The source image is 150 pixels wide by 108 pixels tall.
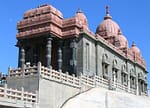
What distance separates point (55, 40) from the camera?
3903 centimetres

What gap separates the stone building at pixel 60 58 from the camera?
27.5 meters

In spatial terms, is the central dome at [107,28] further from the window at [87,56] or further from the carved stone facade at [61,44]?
the window at [87,56]

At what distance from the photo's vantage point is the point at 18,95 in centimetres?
2388

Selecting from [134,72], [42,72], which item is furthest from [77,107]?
[134,72]

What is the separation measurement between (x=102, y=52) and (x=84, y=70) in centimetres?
500

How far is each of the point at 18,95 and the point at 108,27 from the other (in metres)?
30.0

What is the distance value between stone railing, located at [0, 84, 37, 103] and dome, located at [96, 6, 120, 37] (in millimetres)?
27387

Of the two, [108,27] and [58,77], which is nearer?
[58,77]

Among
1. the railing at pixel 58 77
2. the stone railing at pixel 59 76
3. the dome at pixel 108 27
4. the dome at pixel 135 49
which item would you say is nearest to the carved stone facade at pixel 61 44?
the stone railing at pixel 59 76

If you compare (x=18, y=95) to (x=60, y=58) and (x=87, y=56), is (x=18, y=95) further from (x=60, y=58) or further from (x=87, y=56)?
(x=87, y=56)

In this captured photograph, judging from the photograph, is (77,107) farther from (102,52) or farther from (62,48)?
(102,52)

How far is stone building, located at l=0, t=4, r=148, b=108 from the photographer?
2750cm

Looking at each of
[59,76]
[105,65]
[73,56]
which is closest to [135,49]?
[105,65]

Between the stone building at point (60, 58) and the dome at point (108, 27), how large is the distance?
212 inches
